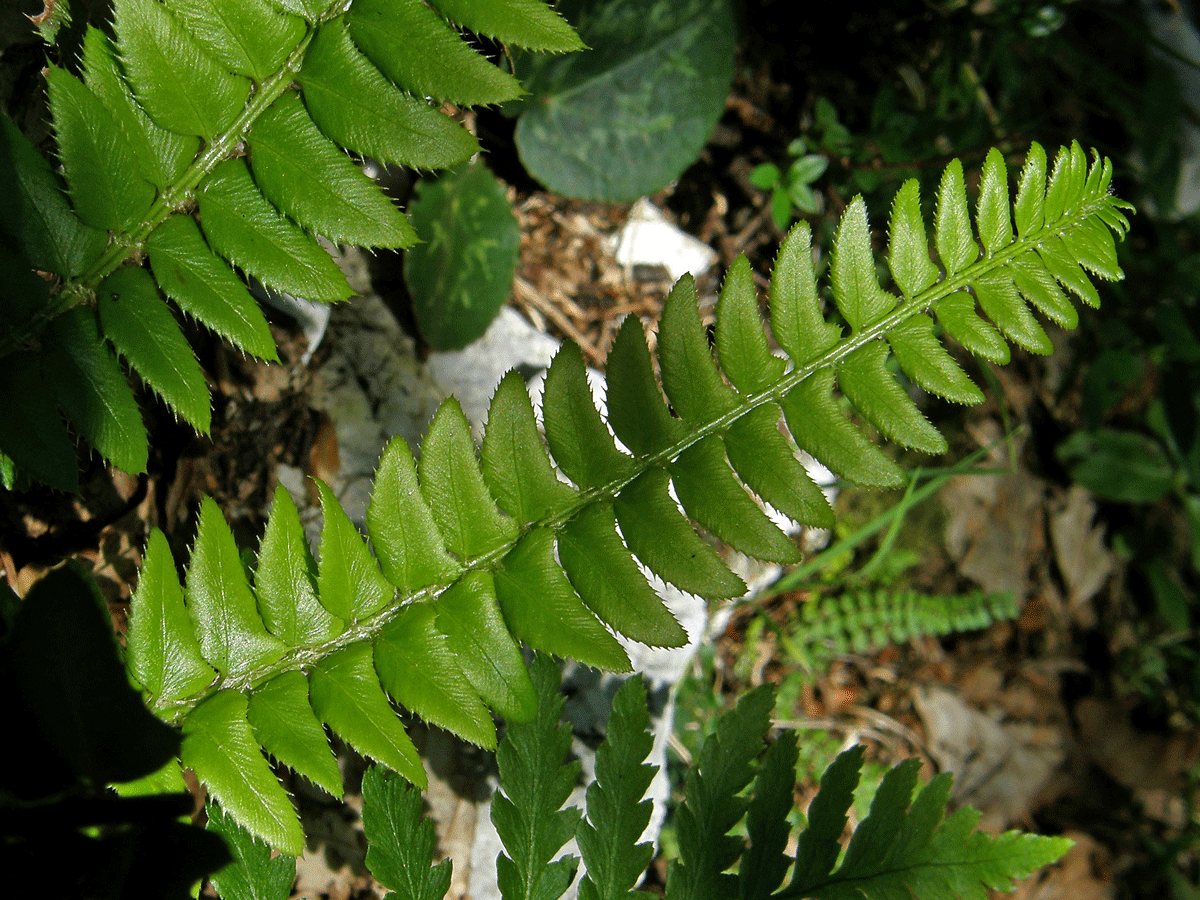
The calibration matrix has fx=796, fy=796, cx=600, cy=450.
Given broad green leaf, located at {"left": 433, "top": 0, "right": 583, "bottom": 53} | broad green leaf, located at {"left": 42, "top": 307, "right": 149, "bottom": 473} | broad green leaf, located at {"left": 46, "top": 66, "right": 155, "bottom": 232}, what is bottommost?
broad green leaf, located at {"left": 42, "top": 307, "right": 149, "bottom": 473}

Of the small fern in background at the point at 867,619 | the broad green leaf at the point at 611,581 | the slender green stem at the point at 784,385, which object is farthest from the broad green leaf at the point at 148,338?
the small fern in background at the point at 867,619

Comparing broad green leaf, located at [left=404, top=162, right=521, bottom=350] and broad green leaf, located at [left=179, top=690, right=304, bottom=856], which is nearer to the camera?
broad green leaf, located at [left=179, top=690, right=304, bottom=856]

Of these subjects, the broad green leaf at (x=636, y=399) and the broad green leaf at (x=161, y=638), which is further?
the broad green leaf at (x=636, y=399)

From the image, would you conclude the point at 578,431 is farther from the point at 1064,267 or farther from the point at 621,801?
the point at 1064,267

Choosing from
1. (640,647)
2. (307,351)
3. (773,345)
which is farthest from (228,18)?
(773,345)

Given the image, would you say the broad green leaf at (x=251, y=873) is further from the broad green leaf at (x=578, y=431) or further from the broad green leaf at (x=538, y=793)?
the broad green leaf at (x=578, y=431)

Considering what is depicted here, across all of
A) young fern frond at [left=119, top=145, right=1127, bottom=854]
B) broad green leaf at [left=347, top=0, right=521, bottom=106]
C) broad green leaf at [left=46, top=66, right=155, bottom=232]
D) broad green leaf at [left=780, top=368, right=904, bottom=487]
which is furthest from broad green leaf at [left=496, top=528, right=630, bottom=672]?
broad green leaf at [left=46, top=66, right=155, bottom=232]

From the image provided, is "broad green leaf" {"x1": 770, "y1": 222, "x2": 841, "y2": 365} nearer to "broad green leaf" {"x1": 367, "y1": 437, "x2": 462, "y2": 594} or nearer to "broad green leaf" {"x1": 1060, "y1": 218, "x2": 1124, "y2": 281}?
"broad green leaf" {"x1": 1060, "y1": 218, "x2": 1124, "y2": 281}
